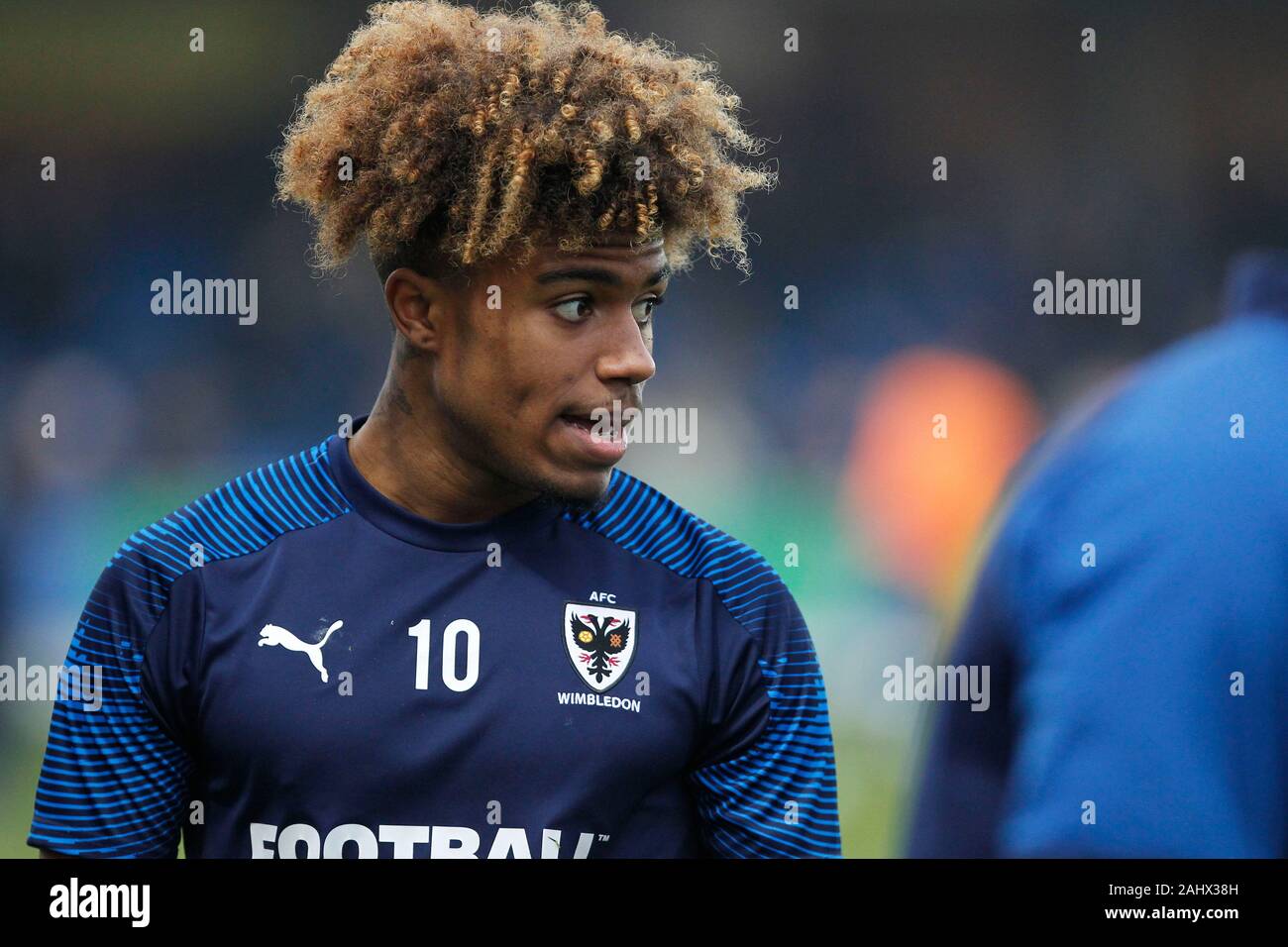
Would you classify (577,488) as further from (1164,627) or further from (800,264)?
(800,264)

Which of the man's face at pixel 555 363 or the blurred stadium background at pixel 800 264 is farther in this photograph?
the blurred stadium background at pixel 800 264

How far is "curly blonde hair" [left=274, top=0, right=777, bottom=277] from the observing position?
2.51 meters

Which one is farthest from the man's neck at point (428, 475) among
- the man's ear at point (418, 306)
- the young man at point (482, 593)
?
the man's ear at point (418, 306)

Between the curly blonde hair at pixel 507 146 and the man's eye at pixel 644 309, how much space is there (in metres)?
0.11

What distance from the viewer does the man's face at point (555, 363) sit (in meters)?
2.54

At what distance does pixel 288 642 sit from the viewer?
2.50 meters

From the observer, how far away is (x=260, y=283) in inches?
305

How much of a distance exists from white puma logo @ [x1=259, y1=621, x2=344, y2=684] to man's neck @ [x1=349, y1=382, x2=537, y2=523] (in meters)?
0.29

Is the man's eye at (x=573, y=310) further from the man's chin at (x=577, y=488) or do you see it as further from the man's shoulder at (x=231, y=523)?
the man's shoulder at (x=231, y=523)

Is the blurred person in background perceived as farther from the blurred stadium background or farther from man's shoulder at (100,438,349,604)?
the blurred stadium background

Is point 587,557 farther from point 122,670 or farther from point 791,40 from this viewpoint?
point 791,40

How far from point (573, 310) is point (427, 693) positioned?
2.25 ft
